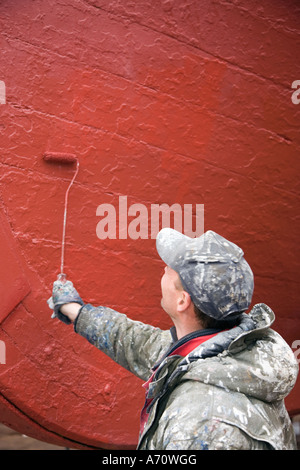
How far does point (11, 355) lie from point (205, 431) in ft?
3.56

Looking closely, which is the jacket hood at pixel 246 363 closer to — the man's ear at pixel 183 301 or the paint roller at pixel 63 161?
the man's ear at pixel 183 301

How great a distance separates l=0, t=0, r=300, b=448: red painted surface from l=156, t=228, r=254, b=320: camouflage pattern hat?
2.80 feet

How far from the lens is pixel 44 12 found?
2168mm

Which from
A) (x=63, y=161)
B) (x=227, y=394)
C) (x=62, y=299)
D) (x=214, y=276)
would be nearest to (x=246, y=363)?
(x=227, y=394)

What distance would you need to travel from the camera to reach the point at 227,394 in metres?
1.34

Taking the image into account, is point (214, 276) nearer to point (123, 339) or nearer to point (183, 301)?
point (183, 301)

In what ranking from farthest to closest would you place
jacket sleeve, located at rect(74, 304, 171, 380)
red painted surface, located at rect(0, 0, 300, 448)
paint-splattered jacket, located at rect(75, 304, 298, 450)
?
red painted surface, located at rect(0, 0, 300, 448)
jacket sleeve, located at rect(74, 304, 171, 380)
paint-splattered jacket, located at rect(75, 304, 298, 450)

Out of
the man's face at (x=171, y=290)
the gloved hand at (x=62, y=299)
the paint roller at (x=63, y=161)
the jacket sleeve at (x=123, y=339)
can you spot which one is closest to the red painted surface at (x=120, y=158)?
the paint roller at (x=63, y=161)

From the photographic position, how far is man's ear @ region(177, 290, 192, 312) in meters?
1.49

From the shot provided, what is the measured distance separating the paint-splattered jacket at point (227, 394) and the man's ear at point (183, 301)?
113 millimetres

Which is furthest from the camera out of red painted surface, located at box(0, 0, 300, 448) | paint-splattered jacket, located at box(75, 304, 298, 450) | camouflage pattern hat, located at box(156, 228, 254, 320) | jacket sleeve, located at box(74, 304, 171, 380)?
red painted surface, located at box(0, 0, 300, 448)

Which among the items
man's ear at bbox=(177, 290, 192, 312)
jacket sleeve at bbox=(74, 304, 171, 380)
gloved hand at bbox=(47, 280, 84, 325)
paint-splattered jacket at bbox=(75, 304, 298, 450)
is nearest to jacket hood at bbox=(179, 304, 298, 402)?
paint-splattered jacket at bbox=(75, 304, 298, 450)

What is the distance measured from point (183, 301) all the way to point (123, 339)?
39cm

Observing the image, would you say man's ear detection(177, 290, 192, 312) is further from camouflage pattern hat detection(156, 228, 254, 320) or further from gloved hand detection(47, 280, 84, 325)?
gloved hand detection(47, 280, 84, 325)
